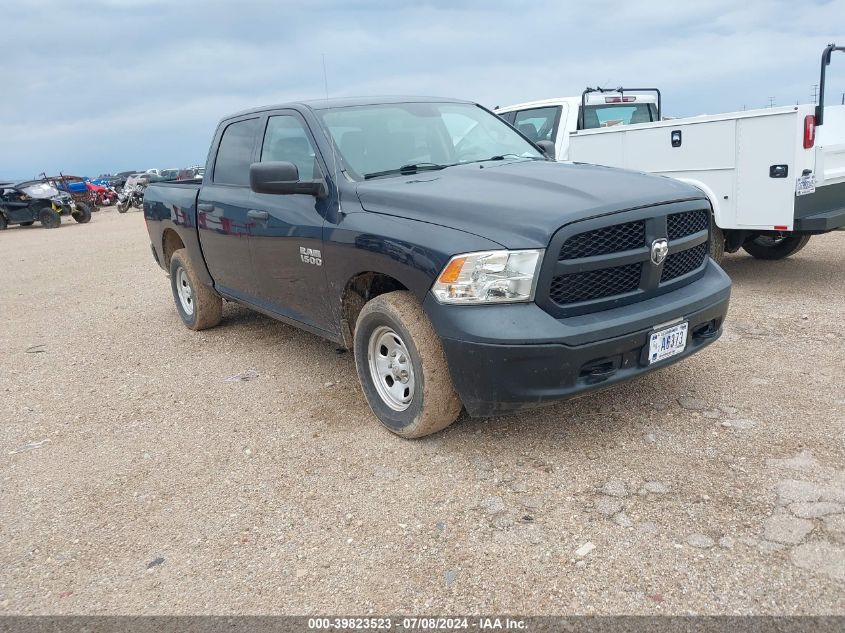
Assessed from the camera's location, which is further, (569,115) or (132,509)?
(569,115)

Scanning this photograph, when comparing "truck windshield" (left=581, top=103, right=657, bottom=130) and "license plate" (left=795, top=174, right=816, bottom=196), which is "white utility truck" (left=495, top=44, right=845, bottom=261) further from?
"truck windshield" (left=581, top=103, right=657, bottom=130)

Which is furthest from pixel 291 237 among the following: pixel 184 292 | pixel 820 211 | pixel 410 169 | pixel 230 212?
pixel 820 211

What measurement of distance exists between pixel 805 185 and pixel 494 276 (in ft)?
13.2

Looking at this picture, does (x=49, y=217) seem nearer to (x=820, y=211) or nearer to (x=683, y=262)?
(x=820, y=211)

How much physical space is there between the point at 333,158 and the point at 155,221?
308cm

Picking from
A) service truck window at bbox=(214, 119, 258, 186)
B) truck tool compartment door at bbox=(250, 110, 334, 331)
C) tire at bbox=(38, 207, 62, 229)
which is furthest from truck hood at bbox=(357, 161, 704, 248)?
tire at bbox=(38, 207, 62, 229)

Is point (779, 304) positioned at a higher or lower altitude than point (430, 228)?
lower

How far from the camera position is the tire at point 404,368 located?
3400 millimetres

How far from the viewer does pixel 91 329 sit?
707 cm

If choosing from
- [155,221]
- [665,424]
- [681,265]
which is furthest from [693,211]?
[155,221]

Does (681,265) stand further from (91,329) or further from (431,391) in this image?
(91,329)

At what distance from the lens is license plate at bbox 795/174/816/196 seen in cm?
575

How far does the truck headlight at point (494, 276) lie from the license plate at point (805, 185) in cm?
381

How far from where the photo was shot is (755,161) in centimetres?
593
